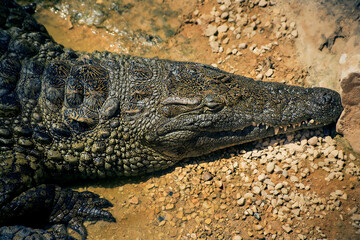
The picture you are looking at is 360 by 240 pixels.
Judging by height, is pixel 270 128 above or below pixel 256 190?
above

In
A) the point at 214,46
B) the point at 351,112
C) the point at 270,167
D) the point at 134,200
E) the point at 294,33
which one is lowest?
the point at 134,200

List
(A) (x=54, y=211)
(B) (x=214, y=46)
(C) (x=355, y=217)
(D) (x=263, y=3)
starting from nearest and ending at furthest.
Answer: (C) (x=355, y=217), (A) (x=54, y=211), (D) (x=263, y=3), (B) (x=214, y=46)

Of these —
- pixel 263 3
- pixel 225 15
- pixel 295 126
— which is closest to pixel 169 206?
pixel 295 126

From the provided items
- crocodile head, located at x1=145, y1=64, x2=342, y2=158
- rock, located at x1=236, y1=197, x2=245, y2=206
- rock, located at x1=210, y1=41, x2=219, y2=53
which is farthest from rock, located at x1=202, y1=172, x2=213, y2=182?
rock, located at x1=210, y1=41, x2=219, y2=53

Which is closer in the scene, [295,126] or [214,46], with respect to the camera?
[295,126]

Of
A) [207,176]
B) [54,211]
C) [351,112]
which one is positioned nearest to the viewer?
[54,211]

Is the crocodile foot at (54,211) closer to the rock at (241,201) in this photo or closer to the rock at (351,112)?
the rock at (241,201)

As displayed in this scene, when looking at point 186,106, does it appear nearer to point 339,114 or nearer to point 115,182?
point 115,182

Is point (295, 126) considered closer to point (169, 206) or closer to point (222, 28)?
point (169, 206)

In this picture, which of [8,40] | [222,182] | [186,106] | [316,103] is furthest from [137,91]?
[316,103]
